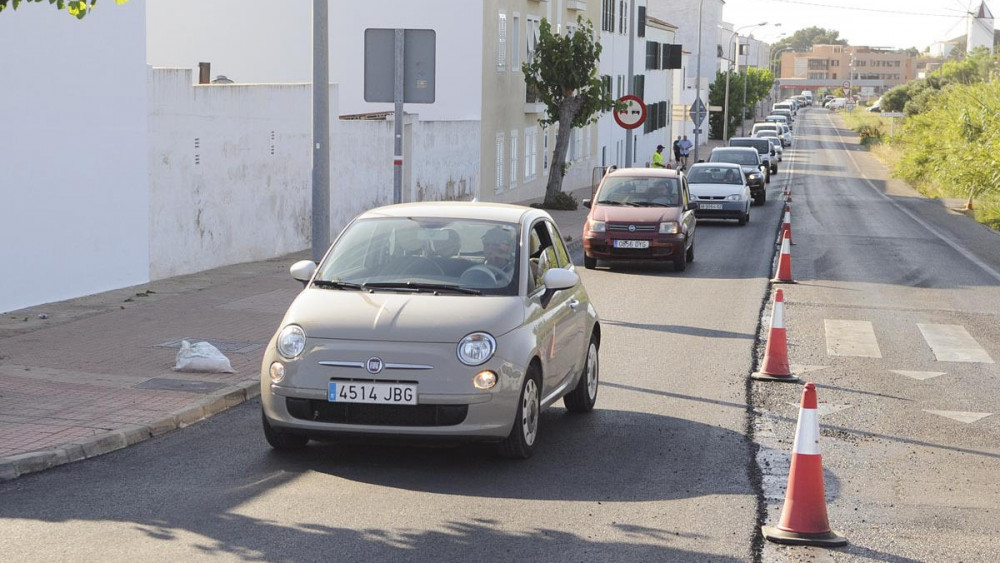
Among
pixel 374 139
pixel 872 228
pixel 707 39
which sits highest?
pixel 707 39

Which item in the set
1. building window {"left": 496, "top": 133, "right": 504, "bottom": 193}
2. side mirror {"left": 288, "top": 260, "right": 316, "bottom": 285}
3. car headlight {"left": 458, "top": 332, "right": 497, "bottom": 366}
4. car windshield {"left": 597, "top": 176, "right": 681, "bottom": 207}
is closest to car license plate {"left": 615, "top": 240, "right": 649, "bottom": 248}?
car windshield {"left": 597, "top": 176, "right": 681, "bottom": 207}

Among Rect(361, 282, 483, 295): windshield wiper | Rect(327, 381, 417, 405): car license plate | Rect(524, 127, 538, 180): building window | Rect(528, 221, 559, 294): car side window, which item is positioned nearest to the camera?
Rect(327, 381, 417, 405): car license plate

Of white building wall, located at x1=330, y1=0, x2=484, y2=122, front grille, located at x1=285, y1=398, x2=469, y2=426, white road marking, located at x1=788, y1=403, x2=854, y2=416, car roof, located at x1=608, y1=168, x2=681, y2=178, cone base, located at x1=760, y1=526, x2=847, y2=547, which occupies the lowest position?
white road marking, located at x1=788, y1=403, x2=854, y2=416

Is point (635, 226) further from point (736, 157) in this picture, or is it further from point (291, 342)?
point (736, 157)

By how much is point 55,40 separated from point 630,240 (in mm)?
9766

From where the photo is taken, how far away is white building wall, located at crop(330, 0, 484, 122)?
33500 millimetres

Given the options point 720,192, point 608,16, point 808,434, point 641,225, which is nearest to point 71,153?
point 641,225

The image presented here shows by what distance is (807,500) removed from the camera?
671 cm

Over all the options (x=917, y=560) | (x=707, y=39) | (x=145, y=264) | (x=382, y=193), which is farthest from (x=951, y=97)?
(x=707, y=39)

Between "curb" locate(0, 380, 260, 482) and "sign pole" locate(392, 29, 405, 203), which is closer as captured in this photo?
"curb" locate(0, 380, 260, 482)

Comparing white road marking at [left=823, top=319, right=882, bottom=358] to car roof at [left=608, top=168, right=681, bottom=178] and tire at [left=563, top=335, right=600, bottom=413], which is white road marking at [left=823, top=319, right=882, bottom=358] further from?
car roof at [left=608, top=168, right=681, bottom=178]

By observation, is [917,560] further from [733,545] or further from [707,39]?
[707,39]

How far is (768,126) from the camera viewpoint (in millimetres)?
82312

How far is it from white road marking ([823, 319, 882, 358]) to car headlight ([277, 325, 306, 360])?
273 inches
